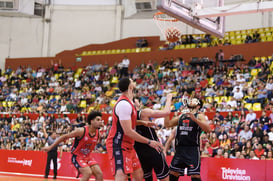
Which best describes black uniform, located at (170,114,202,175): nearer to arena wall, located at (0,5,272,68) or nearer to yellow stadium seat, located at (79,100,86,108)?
yellow stadium seat, located at (79,100,86,108)

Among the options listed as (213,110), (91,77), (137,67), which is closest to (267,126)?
(213,110)

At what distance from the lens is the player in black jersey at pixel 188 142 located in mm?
7289

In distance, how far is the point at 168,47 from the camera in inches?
1041

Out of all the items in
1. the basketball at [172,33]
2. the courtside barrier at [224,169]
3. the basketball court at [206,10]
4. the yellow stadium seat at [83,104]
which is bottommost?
the courtside barrier at [224,169]

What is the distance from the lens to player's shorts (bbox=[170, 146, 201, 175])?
7285 millimetres

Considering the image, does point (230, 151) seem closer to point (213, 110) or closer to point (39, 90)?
point (213, 110)

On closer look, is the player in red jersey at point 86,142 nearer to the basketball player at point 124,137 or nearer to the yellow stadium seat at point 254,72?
the basketball player at point 124,137

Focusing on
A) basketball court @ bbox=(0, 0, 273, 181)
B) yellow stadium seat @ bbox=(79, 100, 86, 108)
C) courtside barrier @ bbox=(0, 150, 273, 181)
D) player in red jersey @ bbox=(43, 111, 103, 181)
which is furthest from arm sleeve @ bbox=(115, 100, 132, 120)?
yellow stadium seat @ bbox=(79, 100, 86, 108)

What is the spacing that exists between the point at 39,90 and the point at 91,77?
11.6ft

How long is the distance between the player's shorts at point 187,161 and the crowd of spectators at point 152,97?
19.3 feet

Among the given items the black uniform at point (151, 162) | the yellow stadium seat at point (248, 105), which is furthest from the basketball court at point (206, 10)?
the yellow stadium seat at point (248, 105)

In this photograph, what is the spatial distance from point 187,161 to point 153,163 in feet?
2.36

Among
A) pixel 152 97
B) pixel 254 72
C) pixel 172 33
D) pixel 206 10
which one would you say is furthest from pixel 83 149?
pixel 254 72

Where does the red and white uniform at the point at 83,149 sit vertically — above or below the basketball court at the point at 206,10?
below
